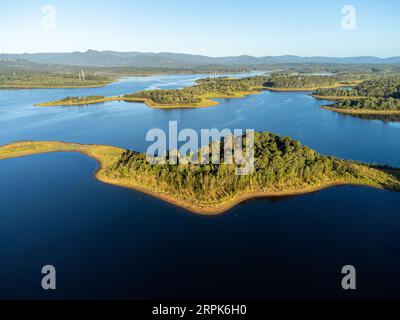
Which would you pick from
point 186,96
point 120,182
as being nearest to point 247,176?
point 120,182

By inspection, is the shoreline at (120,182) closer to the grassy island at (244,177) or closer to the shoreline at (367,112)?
the grassy island at (244,177)

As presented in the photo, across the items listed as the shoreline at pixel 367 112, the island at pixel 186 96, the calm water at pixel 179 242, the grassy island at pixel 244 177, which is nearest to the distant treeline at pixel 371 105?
the shoreline at pixel 367 112

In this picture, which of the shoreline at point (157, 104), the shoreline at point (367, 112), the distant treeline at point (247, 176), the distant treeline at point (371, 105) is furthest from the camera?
the shoreline at point (157, 104)

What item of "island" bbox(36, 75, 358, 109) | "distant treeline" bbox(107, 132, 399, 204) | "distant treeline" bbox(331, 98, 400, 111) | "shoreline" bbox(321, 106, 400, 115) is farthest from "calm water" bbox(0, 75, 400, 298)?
"island" bbox(36, 75, 358, 109)

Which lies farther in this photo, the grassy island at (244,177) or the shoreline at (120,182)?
the grassy island at (244,177)

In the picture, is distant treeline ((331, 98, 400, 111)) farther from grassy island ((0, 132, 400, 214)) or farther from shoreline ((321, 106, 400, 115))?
grassy island ((0, 132, 400, 214))

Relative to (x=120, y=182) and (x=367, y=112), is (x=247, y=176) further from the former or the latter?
(x=367, y=112)
